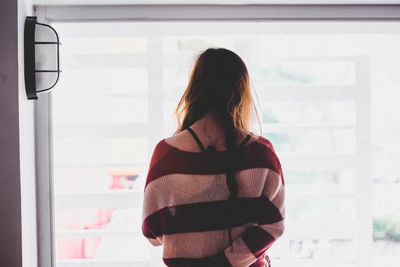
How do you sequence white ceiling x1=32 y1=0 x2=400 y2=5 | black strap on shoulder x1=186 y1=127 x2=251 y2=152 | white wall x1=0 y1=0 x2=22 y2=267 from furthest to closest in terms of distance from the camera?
white ceiling x1=32 y1=0 x2=400 y2=5 < white wall x1=0 y1=0 x2=22 y2=267 < black strap on shoulder x1=186 y1=127 x2=251 y2=152

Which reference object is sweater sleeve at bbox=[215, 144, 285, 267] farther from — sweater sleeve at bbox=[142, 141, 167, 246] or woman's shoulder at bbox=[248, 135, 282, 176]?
sweater sleeve at bbox=[142, 141, 167, 246]

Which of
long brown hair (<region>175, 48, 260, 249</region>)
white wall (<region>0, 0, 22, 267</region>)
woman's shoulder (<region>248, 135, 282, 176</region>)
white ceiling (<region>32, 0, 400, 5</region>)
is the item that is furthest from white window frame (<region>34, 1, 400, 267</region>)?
woman's shoulder (<region>248, 135, 282, 176</region>)

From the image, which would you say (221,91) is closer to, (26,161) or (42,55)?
(42,55)

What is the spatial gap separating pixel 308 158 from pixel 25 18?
4.55ft

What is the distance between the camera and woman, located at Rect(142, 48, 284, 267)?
98 cm

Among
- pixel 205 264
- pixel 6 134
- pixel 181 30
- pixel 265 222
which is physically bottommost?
pixel 205 264

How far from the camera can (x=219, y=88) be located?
1.01 m

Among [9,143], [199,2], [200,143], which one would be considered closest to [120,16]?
[199,2]

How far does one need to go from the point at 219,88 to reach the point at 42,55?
79 cm

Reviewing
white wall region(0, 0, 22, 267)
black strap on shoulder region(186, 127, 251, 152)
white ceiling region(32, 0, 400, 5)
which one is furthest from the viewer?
white ceiling region(32, 0, 400, 5)

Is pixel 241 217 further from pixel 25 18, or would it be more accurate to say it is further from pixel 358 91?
pixel 25 18

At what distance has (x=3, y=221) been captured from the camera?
137 cm

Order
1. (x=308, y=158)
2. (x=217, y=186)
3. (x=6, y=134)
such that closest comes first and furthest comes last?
(x=217, y=186) < (x=6, y=134) < (x=308, y=158)

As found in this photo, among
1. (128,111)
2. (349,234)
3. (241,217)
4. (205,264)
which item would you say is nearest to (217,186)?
(241,217)
